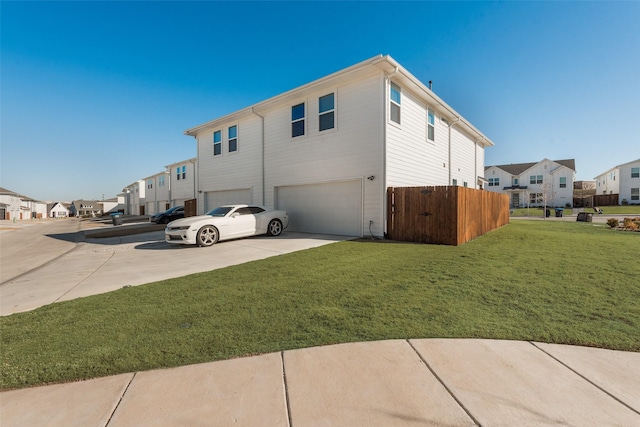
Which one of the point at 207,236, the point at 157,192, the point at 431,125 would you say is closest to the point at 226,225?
the point at 207,236

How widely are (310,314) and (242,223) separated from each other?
23.9 feet

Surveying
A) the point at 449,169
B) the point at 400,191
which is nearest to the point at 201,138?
the point at 400,191

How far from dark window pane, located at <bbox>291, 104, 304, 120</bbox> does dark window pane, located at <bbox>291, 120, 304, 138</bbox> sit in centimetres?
22

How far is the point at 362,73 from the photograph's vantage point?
32.6ft

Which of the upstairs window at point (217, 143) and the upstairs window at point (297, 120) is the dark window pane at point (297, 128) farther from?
the upstairs window at point (217, 143)

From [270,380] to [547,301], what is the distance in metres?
3.81

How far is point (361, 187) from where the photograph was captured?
1040 centimetres

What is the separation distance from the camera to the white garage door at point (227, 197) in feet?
48.7

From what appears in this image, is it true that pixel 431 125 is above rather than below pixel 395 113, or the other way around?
above

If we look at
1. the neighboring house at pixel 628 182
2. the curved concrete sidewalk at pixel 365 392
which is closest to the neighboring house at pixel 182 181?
the curved concrete sidewalk at pixel 365 392

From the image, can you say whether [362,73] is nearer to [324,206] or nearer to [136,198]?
[324,206]

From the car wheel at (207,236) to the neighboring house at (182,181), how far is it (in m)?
19.4

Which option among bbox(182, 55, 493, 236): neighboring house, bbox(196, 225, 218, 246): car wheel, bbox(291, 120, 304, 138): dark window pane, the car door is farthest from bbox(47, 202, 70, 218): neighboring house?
bbox(196, 225, 218, 246): car wheel

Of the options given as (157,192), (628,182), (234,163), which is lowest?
(157,192)
